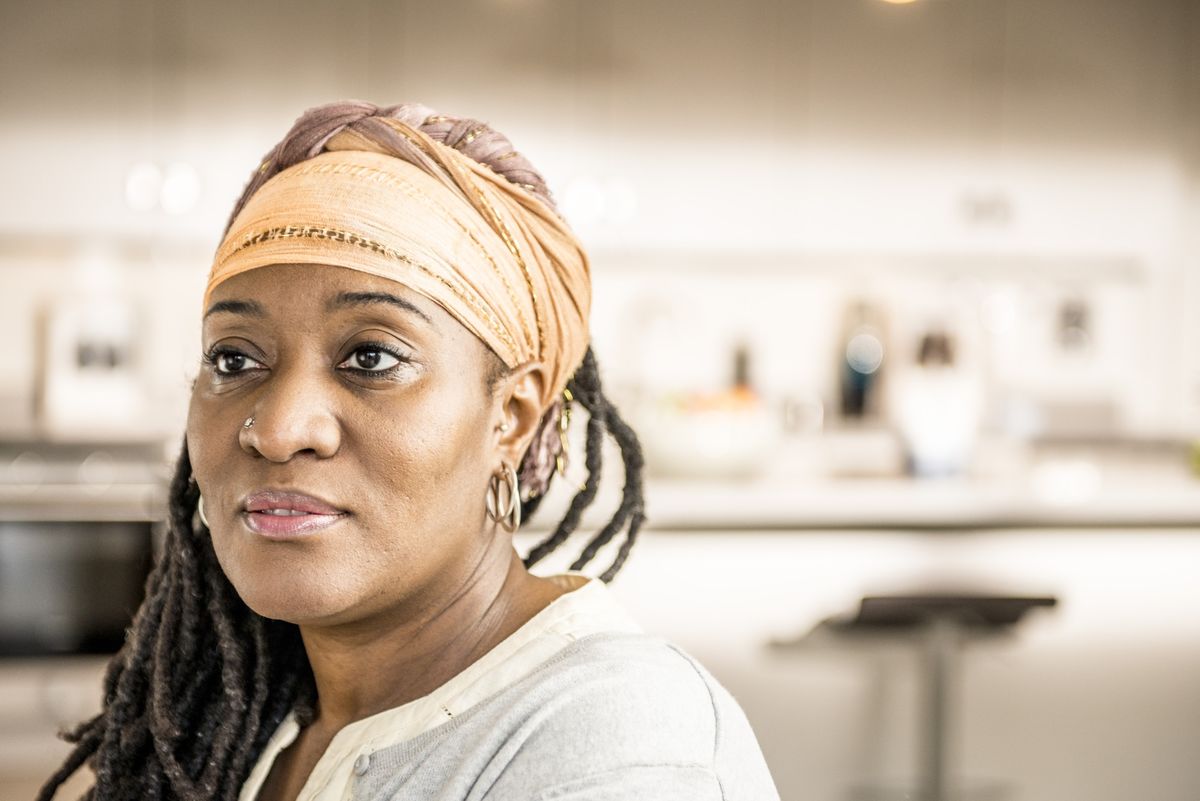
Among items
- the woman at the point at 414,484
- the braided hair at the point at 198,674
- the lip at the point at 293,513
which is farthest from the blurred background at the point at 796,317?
the lip at the point at 293,513

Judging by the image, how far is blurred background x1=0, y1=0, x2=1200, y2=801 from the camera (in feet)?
9.98

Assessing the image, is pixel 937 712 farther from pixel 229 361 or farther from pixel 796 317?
pixel 229 361

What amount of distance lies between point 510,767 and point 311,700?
335 mm

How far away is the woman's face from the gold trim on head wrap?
0.01 m

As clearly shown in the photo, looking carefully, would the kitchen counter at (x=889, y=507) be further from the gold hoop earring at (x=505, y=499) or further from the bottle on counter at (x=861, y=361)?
the gold hoop earring at (x=505, y=499)

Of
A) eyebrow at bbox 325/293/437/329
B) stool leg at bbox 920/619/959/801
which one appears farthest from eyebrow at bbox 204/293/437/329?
stool leg at bbox 920/619/959/801

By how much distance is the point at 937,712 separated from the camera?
2.90 metres

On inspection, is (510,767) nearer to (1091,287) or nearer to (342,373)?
(342,373)

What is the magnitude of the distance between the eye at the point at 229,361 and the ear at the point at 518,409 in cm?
18

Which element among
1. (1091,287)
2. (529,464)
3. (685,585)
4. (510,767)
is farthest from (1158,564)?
(510,767)

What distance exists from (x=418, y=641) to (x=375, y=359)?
9.2 inches

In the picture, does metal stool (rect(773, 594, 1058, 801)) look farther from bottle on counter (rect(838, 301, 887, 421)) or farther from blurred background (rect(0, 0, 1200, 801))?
bottle on counter (rect(838, 301, 887, 421))

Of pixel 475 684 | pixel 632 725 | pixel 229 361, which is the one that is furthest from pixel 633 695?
pixel 229 361

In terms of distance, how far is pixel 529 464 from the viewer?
107 centimetres
